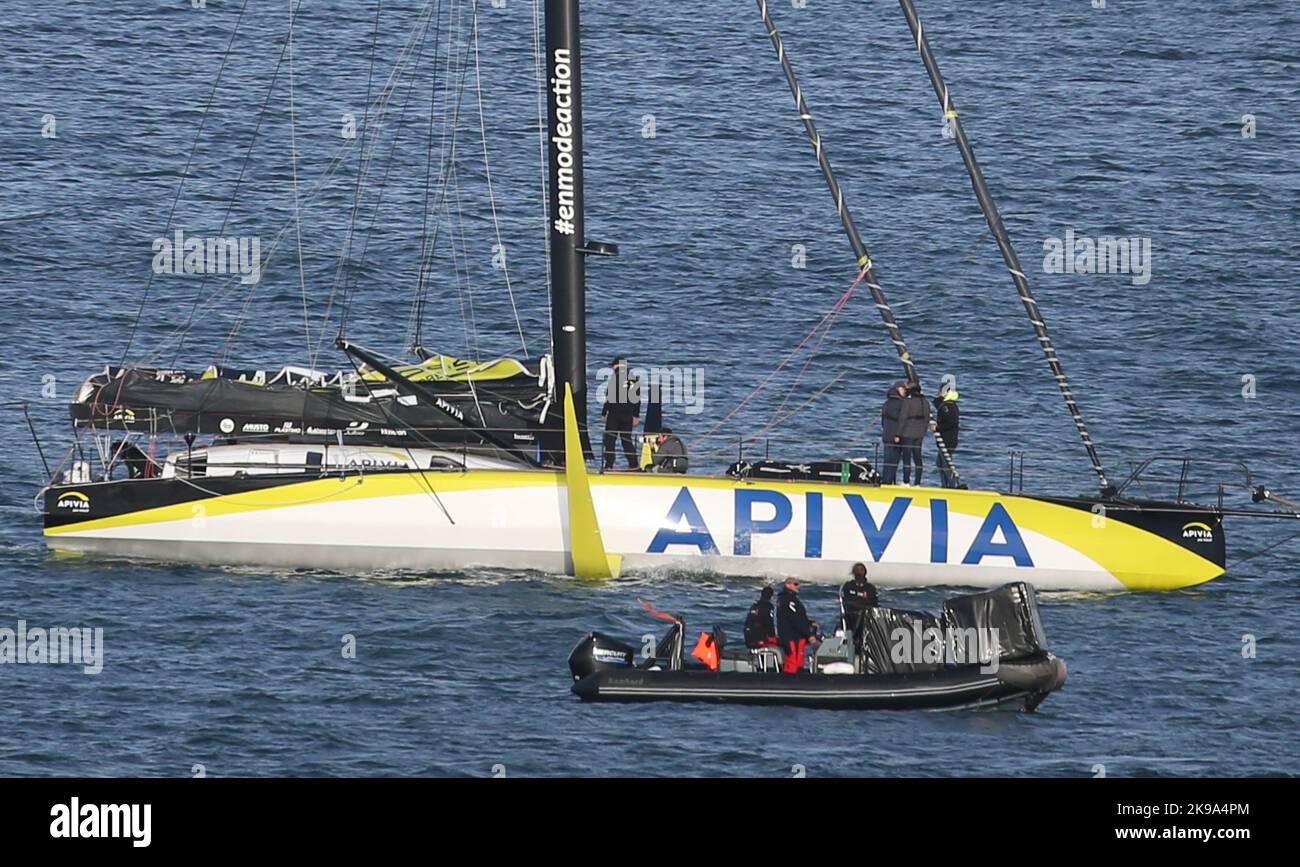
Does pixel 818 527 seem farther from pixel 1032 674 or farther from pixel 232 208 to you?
pixel 232 208

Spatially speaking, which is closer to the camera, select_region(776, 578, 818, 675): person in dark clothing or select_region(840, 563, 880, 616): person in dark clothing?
select_region(776, 578, 818, 675): person in dark clothing

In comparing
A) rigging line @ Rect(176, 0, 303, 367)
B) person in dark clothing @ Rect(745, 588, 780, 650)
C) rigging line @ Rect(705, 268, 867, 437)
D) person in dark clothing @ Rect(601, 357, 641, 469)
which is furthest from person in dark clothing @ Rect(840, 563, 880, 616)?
rigging line @ Rect(176, 0, 303, 367)

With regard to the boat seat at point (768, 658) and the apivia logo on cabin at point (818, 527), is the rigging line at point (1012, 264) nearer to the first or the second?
the apivia logo on cabin at point (818, 527)

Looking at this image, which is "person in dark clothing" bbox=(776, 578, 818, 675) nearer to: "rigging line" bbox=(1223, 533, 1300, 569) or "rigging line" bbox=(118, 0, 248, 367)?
"rigging line" bbox=(1223, 533, 1300, 569)

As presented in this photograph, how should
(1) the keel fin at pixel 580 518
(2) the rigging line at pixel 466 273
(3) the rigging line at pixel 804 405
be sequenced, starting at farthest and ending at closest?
(2) the rigging line at pixel 466 273
(3) the rigging line at pixel 804 405
(1) the keel fin at pixel 580 518

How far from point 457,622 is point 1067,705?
29.4 ft

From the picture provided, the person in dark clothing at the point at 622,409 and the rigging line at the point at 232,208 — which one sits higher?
the rigging line at the point at 232,208

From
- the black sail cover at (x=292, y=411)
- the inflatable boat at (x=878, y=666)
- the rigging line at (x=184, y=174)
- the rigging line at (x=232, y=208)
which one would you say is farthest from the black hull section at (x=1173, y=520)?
the rigging line at (x=232, y=208)

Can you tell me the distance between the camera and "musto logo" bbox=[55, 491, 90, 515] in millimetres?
37375

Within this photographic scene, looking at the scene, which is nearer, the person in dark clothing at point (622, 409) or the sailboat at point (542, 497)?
the sailboat at point (542, 497)

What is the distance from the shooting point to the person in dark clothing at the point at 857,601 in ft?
103

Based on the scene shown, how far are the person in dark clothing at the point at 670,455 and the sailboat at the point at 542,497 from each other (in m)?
0.78

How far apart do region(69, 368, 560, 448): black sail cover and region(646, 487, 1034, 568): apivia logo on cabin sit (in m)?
3.01
